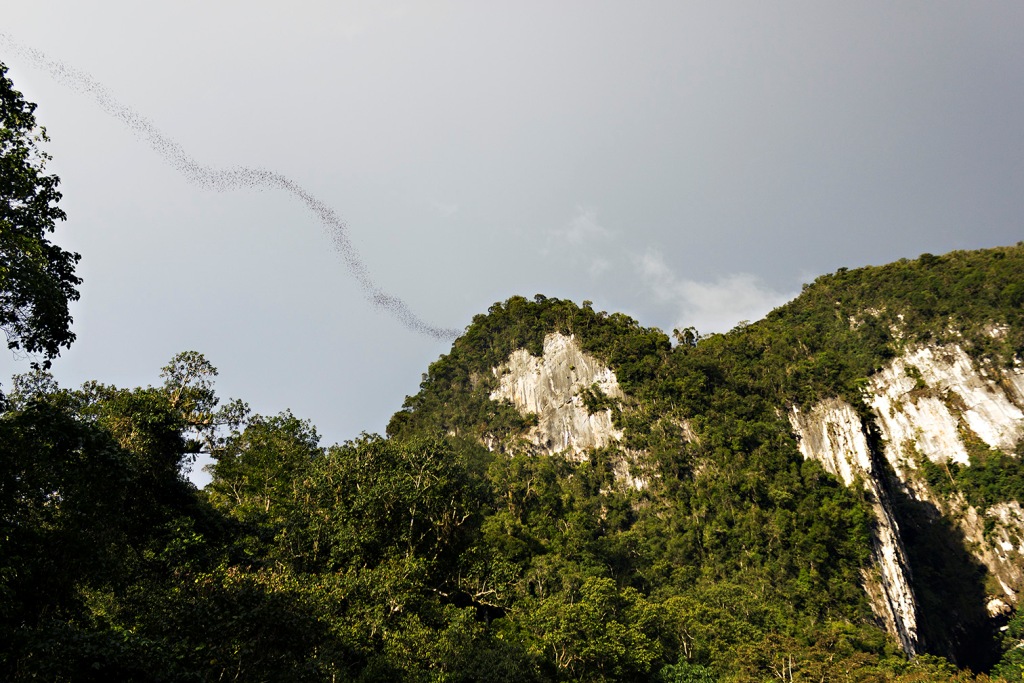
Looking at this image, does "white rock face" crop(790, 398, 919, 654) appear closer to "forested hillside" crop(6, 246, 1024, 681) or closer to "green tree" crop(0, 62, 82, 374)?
"forested hillside" crop(6, 246, 1024, 681)

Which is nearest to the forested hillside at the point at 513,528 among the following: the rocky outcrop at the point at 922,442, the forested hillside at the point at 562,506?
the forested hillside at the point at 562,506

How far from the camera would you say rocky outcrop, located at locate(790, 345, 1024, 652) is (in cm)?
4534

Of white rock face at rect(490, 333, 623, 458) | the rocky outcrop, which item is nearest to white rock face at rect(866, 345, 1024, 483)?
the rocky outcrop

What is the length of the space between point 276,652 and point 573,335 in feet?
191

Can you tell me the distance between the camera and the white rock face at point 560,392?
59938 millimetres

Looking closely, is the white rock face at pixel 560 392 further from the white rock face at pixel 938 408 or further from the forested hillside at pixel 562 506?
the white rock face at pixel 938 408

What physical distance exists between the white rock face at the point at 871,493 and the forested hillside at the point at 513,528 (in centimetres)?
148

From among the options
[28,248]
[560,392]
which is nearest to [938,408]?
[560,392]

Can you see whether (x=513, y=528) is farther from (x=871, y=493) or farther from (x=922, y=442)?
(x=922, y=442)

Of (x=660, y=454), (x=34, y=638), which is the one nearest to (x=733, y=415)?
(x=660, y=454)

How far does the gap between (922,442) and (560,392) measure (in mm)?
34599

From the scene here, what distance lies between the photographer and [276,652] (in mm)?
9977

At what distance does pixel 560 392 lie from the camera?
6438 cm

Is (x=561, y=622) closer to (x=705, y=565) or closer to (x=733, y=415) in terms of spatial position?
(x=705, y=565)
